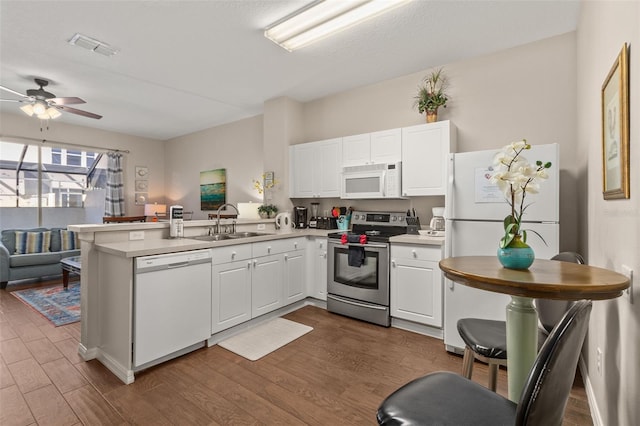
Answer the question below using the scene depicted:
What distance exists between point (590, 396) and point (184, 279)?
9.57ft

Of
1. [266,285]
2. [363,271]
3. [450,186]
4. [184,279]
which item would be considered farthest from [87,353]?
[450,186]

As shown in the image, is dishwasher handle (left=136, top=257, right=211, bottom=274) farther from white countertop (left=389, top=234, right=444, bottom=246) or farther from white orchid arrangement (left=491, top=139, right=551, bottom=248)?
white orchid arrangement (left=491, top=139, right=551, bottom=248)

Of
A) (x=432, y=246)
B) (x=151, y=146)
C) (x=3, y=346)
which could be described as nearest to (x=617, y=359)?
(x=432, y=246)

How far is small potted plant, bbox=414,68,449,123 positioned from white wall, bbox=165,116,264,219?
119 inches

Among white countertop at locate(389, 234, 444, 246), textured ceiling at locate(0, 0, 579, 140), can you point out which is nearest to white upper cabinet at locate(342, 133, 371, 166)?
textured ceiling at locate(0, 0, 579, 140)

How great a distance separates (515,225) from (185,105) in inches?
201

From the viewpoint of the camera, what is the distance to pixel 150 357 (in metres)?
2.29

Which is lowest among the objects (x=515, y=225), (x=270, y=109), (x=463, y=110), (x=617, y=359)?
(x=617, y=359)

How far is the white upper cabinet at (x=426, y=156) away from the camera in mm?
3180

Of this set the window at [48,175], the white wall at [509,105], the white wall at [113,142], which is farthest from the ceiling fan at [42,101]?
the white wall at [509,105]

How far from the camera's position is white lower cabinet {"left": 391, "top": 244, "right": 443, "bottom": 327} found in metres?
2.86

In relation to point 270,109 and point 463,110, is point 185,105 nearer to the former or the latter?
point 270,109

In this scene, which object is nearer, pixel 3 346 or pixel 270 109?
pixel 3 346

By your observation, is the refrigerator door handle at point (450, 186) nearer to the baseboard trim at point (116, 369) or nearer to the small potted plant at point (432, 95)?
the small potted plant at point (432, 95)
